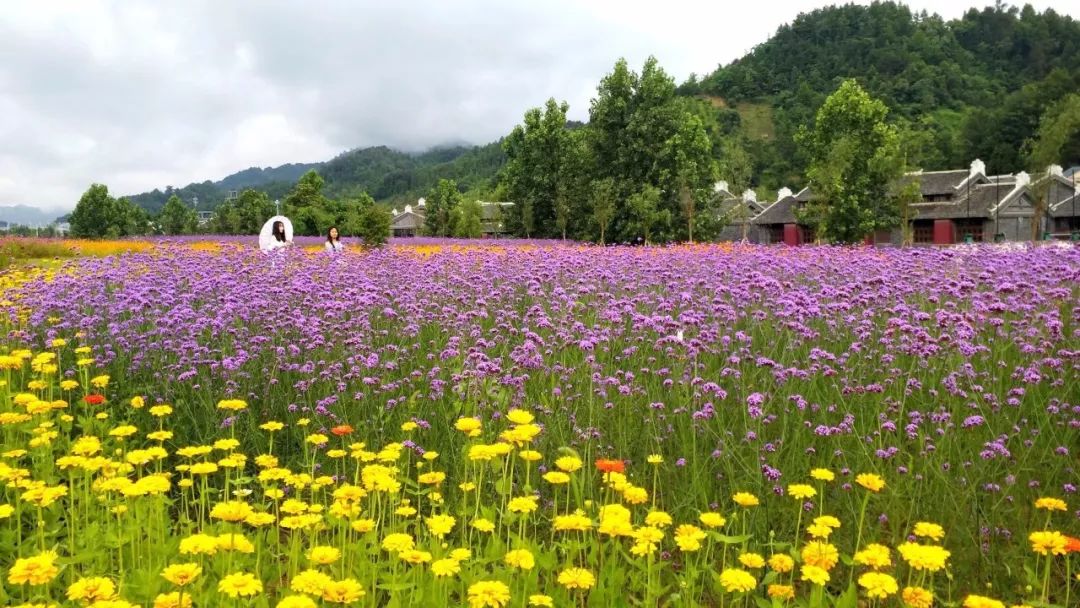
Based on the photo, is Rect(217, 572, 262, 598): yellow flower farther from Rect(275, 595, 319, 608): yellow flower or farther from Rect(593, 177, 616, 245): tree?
Rect(593, 177, 616, 245): tree

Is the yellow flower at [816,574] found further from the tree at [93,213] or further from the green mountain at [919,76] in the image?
the green mountain at [919,76]

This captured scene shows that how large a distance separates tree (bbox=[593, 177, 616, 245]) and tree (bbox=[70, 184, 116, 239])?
41164mm

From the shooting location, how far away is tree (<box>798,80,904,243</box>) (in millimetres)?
35312

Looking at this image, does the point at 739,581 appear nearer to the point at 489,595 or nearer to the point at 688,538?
the point at 688,538

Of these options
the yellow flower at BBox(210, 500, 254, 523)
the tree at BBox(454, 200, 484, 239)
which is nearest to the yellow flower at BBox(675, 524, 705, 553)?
the yellow flower at BBox(210, 500, 254, 523)

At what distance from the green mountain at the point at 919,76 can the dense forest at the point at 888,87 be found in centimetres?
17

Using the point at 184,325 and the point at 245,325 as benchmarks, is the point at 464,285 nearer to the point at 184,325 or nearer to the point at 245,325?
the point at 245,325

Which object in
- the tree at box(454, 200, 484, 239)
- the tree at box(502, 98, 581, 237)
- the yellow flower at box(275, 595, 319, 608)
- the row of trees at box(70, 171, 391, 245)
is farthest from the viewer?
the row of trees at box(70, 171, 391, 245)

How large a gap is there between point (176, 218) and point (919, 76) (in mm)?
98486

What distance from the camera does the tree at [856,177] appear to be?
35.3 meters

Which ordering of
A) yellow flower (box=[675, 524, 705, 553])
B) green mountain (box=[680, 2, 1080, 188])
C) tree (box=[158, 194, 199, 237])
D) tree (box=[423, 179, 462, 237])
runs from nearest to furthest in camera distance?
yellow flower (box=[675, 524, 705, 553]) < tree (box=[423, 179, 462, 237]) < tree (box=[158, 194, 199, 237]) < green mountain (box=[680, 2, 1080, 188])

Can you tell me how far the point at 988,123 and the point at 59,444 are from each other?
87.1 m

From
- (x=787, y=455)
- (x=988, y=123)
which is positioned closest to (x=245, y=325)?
(x=787, y=455)

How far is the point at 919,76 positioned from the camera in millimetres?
104938
